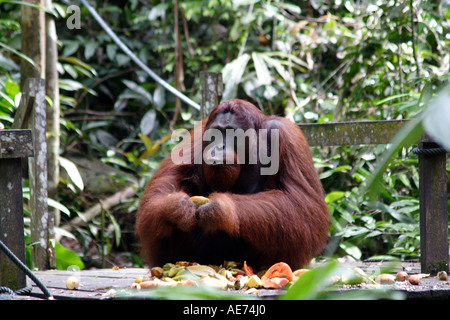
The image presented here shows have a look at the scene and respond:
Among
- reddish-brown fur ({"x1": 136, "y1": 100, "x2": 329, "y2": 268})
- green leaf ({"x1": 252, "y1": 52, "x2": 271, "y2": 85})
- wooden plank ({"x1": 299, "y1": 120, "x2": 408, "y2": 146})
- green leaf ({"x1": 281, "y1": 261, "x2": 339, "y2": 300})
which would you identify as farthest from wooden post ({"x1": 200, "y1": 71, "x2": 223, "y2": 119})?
green leaf ({"x1": 281, "y1": 261, "x2": 339, "y2": 300})

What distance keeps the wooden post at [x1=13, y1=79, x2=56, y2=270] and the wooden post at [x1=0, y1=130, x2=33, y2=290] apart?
1.05 m

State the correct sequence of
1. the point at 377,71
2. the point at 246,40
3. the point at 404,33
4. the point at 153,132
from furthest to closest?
the point at 153,132 → the point at 246,40 → the point at 377,71 → the point at 404,33

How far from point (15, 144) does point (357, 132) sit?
1655 millimetres

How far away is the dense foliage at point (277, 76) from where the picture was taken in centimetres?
392

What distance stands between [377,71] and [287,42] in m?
1.07

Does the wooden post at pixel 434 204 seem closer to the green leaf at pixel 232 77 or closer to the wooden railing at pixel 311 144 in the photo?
the wooden railing at pixel 311 144

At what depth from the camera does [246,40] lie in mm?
5742

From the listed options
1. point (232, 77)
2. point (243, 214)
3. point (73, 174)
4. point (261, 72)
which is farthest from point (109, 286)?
point (261, 72)

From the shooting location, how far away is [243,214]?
2299mm

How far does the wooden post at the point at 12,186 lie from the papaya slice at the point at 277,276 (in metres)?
1.01

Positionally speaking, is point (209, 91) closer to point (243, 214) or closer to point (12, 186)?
point (243, 214)

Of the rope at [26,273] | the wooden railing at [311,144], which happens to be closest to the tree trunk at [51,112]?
the wooden railing at [311,144]
